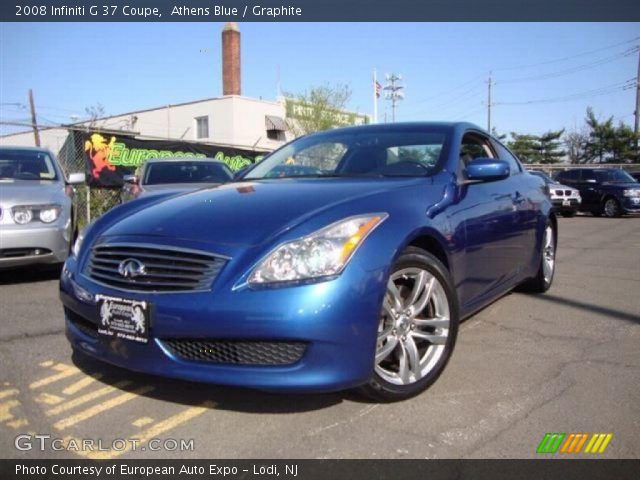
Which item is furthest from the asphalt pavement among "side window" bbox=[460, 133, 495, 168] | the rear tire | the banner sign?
the banner sign

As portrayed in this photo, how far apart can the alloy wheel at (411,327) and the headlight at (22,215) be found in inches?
167

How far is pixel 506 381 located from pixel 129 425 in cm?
193

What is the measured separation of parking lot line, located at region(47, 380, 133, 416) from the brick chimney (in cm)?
3218

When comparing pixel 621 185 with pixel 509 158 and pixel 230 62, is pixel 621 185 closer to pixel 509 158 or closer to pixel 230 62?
pixel 509 158

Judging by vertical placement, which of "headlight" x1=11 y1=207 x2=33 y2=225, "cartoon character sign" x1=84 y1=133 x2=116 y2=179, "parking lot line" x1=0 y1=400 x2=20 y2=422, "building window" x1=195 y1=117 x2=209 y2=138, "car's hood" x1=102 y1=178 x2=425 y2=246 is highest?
"building window" x1=195 y1=117 x2=209 y2=138

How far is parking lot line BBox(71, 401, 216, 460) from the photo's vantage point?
2.24 metres

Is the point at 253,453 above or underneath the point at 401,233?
underneath

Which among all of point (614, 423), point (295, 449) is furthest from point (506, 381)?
point (295, 449)

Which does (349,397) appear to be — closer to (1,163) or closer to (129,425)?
(129,425)

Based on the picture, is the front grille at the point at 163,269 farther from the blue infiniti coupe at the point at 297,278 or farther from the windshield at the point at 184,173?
the windshield at the point at 184,173

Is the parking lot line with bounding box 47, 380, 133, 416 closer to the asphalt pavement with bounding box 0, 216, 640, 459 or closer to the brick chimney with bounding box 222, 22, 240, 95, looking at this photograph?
the asphalt pavement with bounding box 0, 216, 640, 459

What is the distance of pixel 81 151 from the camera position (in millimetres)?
11602

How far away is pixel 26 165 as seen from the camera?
6.50 m

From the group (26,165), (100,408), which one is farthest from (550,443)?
(26,165)
